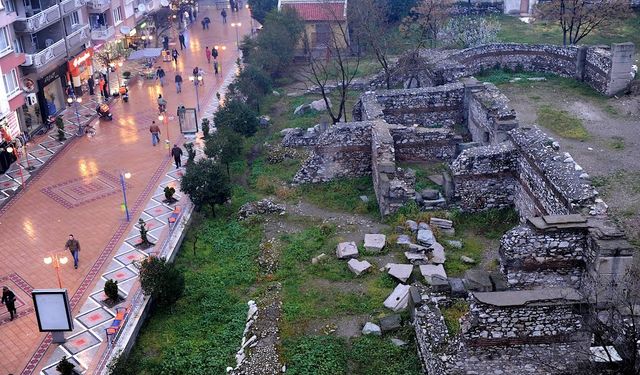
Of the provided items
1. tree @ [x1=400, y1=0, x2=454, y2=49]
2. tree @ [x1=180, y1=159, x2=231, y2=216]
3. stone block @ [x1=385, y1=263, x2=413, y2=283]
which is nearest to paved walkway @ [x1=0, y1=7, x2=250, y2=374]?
tree @ [x1=180, y1=159, x2=231, y2=216]

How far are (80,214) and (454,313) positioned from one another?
15298 mm

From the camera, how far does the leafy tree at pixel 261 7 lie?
51531 mm

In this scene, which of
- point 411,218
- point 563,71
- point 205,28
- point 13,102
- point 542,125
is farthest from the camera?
point 205,28

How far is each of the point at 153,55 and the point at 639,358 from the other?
120ft

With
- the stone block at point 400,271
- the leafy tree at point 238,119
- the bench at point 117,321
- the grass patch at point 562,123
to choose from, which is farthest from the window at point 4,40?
the grass patch at point 562,123

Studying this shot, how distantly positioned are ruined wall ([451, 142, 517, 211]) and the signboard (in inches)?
479

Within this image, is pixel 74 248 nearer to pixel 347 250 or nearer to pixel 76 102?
pixel 347 250

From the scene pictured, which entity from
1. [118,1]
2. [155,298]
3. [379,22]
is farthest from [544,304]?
[118,1]

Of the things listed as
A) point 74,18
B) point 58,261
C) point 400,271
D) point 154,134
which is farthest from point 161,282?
point 74,18

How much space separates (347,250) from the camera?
20547 millimetres

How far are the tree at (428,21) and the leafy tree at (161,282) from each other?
26.2 m

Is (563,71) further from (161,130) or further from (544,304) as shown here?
(544,304)

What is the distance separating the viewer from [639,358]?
12.5m

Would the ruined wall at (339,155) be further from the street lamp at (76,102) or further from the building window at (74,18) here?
the building window at (74,18)
